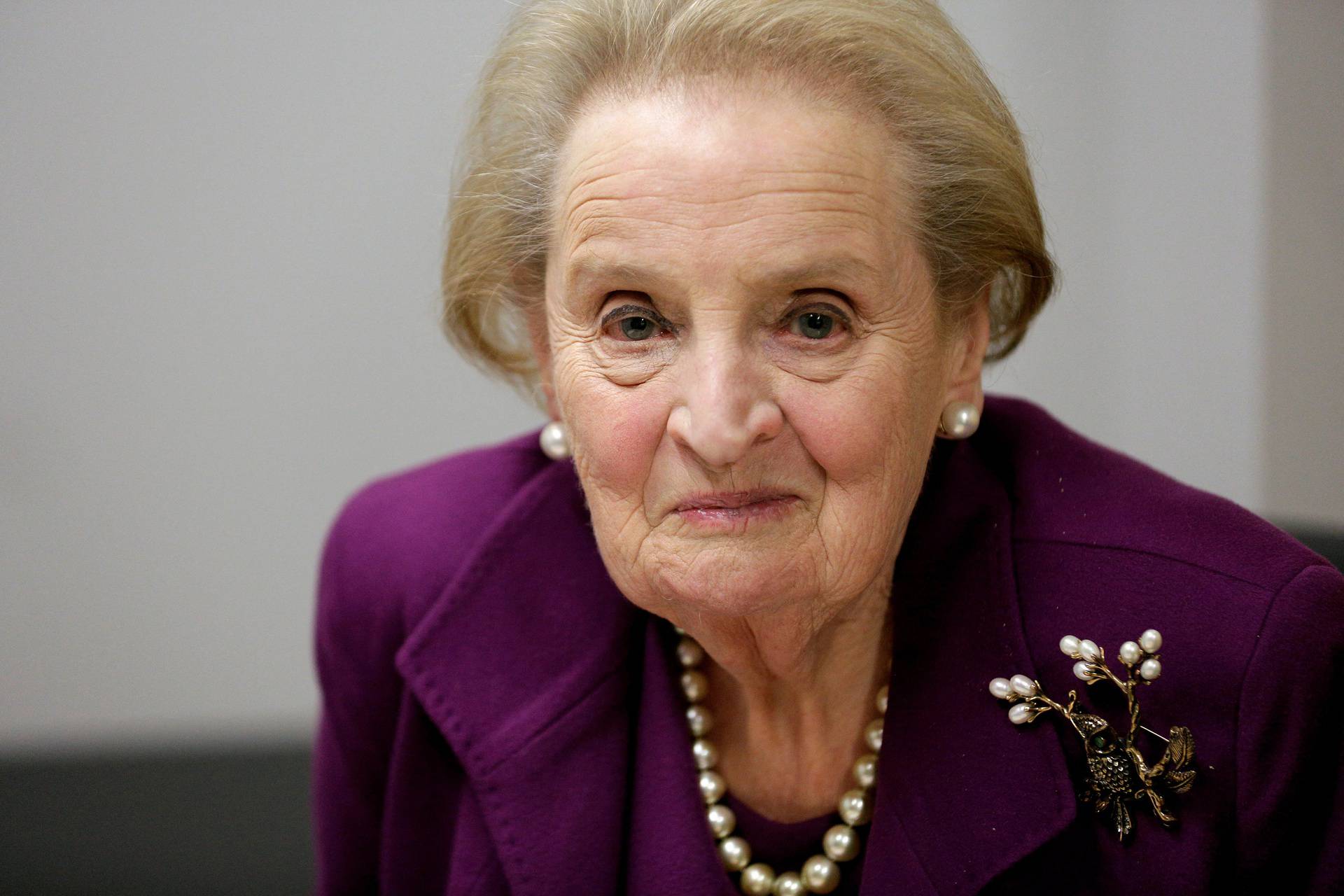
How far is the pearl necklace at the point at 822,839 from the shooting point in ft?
4.95

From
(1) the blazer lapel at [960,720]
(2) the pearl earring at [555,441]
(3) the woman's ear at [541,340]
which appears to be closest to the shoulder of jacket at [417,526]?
(2) the pearl earring at [555,441]

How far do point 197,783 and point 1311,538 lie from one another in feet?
7.77

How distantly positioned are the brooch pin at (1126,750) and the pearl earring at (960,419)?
283 mm

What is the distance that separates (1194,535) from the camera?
1392mm

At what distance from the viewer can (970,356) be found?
1.47m

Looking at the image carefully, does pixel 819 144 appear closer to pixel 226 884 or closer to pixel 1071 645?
pixel 1071 645

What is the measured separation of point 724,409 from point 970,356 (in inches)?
16.4

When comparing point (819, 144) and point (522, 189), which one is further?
point (522, 189)

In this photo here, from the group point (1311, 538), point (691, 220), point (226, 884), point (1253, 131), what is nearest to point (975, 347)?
point (691, 220)

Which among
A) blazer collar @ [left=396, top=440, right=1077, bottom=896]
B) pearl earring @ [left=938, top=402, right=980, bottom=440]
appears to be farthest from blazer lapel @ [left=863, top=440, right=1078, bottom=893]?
pearl earring @ [left=938, top=402, right=980, bottom=440]

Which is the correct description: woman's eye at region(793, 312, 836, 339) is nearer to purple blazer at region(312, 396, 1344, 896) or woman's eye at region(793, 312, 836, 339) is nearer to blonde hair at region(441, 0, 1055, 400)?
blonde hair at region(441, 0, 1055, 400)

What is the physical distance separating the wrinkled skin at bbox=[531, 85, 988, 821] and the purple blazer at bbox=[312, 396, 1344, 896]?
0.22m

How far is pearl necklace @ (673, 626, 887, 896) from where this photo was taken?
1.51 metres

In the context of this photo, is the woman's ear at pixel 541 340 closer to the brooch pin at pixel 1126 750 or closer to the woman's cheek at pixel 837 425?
the woman's cheek at pixel 837 425
